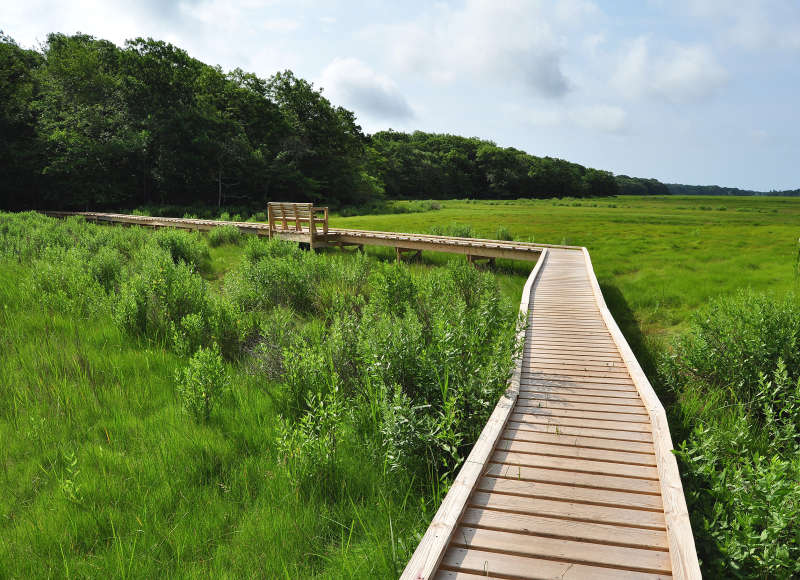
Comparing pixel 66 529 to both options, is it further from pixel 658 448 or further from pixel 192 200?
pixel 192 200

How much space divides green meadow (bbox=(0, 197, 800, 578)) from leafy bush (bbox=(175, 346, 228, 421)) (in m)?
0.03

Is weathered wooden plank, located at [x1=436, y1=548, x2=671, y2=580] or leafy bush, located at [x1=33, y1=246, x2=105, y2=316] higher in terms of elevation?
leafy bush, located at [x1=33, y1=246, x2=105, y2=316]

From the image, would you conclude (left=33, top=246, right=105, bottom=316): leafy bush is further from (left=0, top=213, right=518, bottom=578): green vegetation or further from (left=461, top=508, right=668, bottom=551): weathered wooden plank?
(left=461, top=508, right=668, bottom=551): weathered wooden plank

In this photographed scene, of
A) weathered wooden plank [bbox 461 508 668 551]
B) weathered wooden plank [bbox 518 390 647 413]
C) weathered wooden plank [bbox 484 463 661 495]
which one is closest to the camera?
weathered wooden plank [bbox 461 508 668 551]

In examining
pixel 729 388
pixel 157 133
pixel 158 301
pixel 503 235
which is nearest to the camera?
pixel 729 388

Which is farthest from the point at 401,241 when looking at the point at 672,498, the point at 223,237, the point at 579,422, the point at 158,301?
the point at 672,498

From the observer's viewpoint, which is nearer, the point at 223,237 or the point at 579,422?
the point at 579,422

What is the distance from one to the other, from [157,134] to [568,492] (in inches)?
1549

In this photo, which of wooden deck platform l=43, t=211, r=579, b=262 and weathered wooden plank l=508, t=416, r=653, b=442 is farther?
wooden deck platform l=43, t=211, r=579, b=262

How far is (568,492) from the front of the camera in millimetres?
3020

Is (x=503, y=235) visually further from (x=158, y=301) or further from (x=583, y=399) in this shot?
(x=583, y=399)

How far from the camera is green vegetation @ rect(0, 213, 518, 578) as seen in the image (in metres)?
2.97

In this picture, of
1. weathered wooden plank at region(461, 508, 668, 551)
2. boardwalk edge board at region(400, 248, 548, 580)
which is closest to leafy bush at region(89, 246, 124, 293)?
boardwalk edge board at region(400, 248, 548, 580)

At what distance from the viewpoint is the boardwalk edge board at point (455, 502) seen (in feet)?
7.67
